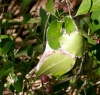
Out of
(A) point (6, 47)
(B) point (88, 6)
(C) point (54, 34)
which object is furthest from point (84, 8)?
(A) point (6, 47)

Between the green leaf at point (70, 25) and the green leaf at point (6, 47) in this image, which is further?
the green leaf at point (6, 47)

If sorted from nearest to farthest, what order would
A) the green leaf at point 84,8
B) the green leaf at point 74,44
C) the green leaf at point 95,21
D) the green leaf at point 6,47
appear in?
1. the green leaf at point 74,44
2. the green leaf at point 84,8
3. the green leaf at point 95,21
4. the green leaf at point 6,47

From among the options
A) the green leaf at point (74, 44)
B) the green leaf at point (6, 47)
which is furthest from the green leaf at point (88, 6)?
the green leaf at point (6, 47)

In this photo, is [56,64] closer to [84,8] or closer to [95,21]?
[84,8]

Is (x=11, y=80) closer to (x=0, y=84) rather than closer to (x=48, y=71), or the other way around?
(x=0, y=84)

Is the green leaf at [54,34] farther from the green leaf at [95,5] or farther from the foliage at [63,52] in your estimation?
the green leaf at [95,5]

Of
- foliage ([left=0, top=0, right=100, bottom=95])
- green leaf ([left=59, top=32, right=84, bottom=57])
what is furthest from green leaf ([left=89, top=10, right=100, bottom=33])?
green leaf ([left=59, top=32, right=84, bottom=57])
